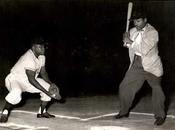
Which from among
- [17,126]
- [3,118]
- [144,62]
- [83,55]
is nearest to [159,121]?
[144,62]

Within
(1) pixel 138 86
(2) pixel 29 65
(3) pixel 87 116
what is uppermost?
(2) pixel 29 65

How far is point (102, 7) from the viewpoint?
13.4m

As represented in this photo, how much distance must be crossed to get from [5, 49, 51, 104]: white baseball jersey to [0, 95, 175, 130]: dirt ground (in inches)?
17.4

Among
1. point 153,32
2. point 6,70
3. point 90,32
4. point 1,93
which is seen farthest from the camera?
point 90,32

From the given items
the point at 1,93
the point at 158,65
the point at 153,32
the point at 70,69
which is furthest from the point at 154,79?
the point at 70,69

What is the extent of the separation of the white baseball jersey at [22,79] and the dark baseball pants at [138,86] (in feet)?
4.31

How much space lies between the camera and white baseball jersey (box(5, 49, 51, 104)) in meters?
8.20

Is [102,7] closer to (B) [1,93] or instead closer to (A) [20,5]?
(A) [20,5]

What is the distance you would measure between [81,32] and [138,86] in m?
5.12

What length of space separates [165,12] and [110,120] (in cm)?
580

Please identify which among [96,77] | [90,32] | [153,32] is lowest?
[96,77]

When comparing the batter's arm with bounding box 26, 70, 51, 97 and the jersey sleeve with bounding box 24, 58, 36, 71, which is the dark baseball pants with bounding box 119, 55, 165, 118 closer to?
the batter's arm with bounding box 26, 70, 51, 97

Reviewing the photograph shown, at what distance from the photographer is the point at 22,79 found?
27.5 feet

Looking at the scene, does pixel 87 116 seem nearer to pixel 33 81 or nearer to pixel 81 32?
pixel 33 81
